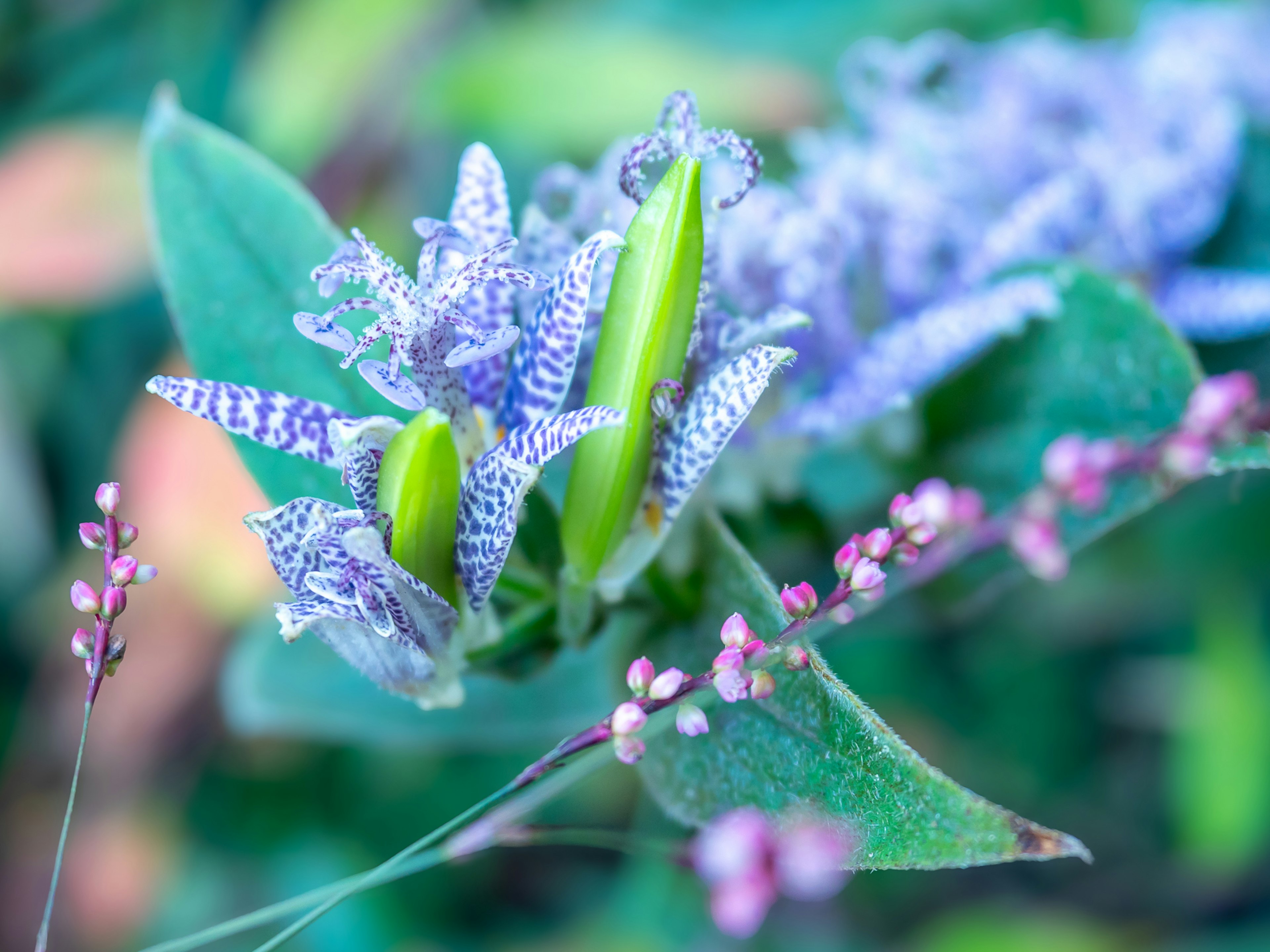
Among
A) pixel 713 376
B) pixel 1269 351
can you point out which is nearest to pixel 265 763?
pixel 713 376

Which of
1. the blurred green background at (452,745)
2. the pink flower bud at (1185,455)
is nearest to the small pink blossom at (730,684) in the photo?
the pink flower bud at (1185,455)

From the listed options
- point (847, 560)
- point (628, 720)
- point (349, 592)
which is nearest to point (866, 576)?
point (847, 560)

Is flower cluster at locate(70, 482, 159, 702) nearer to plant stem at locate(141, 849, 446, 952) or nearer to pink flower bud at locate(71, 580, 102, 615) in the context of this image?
pink flower bud at locate(71, 580, 102, 615)

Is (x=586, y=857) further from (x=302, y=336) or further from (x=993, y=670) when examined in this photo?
(x=302, y=336)

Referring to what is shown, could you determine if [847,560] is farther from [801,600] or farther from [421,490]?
[421,490]

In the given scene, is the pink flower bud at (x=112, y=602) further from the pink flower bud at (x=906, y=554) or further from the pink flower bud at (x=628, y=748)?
the pink flower bud at (x=906, y=554)

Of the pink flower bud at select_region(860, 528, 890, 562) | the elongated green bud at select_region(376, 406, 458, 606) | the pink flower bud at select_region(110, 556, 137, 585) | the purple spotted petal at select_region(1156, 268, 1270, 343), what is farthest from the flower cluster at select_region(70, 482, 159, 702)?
the purple spotted petal at select_region(1156, 268, 1270, 343)
